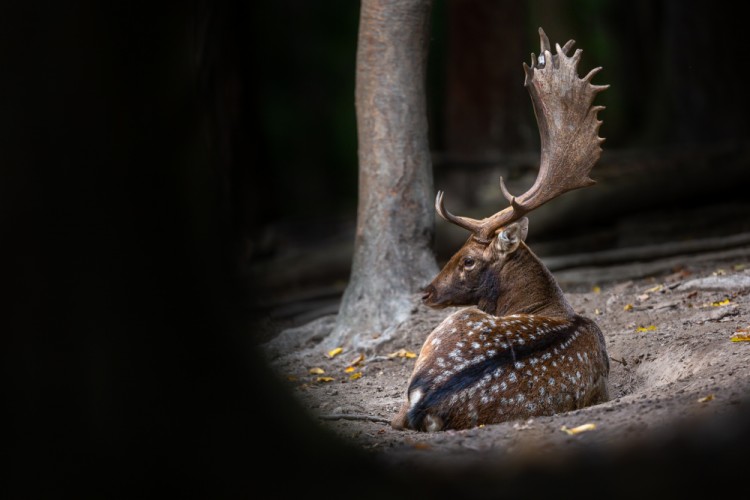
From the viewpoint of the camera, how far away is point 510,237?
6.45 m

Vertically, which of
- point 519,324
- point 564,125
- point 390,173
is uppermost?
point 564,125

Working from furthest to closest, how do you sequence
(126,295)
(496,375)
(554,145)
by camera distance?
1. (554,145)
2. (496,375)
3. (126,295)

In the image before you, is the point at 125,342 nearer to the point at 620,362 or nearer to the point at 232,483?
the point at 232,483

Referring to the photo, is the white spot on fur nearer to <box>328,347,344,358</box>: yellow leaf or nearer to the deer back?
the deer back

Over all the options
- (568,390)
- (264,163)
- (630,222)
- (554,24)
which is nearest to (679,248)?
(630,222)

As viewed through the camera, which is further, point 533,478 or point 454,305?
point 454,305

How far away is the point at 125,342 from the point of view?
2.90m

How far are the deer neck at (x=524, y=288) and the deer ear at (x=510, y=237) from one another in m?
0.06

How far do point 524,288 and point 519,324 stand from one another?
1.01m

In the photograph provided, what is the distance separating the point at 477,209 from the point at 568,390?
6732 millimetres

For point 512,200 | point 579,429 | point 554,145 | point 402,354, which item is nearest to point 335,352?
point 402,354

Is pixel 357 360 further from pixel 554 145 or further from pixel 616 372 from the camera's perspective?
pixel 554 145

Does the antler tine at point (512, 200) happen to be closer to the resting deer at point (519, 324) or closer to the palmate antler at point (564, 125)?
the resting deer at point (519, 324)

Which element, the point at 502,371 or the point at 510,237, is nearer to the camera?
the point at 502,371
